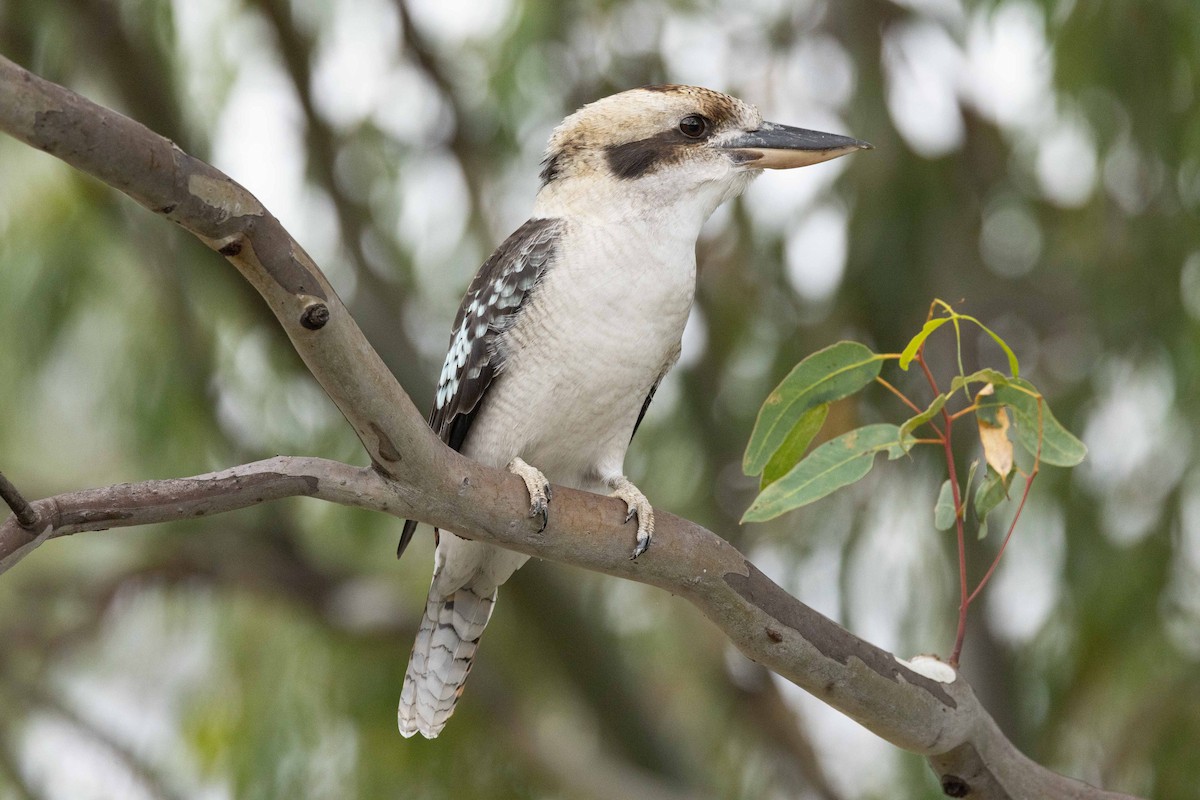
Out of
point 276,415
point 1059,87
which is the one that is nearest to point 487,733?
point 276,415

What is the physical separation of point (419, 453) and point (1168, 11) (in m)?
2.32

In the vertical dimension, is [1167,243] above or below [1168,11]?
below

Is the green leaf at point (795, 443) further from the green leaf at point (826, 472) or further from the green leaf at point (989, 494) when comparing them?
the green leaf at point (989, 494)

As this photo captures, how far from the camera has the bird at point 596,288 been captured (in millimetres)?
2049

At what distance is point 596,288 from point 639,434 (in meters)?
1.67

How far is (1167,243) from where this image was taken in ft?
9.99

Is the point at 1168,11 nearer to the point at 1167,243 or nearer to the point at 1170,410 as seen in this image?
the point at 1167,243

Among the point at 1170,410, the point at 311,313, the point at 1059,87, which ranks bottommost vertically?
the point at 1170,410

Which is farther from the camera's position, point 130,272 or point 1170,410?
point 130,272

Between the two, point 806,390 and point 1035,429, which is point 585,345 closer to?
point 806,390

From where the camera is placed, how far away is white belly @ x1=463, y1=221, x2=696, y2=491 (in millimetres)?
2035

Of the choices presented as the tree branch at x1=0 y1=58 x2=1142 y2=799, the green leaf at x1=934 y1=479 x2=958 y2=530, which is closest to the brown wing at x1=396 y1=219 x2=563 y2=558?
the tree branch at x1=0 y1=58 x2=1142 y2=799

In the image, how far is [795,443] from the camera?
174 centimetres

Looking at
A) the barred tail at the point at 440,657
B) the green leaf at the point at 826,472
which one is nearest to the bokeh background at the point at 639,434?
the barred tail at the point at 440,657
